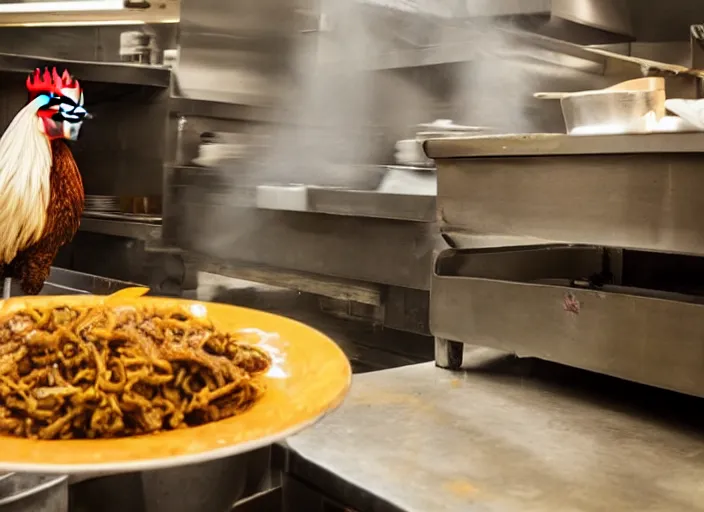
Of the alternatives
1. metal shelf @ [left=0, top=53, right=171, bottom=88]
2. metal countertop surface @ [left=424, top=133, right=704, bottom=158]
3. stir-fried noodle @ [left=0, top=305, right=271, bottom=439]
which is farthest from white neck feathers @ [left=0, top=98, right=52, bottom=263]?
metal countertop surface @ [left=424, top=133, right=704, bottom=158]

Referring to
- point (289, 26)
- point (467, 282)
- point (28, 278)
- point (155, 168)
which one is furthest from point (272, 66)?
point (467, 282)

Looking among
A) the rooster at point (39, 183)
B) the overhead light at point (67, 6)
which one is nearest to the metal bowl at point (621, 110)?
the rooster at point (39, 183)

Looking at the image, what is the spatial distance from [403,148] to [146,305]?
132 centimetres

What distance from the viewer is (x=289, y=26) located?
2.86m

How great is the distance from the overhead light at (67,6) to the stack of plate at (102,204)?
833 mm

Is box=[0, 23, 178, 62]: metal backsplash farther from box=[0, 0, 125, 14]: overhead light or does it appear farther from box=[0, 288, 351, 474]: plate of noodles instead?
box=[0, 288, 351, 474]: plate of noodles

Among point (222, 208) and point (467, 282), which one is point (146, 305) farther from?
point (222, 208)

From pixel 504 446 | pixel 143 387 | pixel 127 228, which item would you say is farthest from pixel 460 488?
pixel 127 228

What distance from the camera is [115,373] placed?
2.43ft

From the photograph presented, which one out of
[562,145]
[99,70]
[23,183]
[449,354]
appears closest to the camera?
[562,145]

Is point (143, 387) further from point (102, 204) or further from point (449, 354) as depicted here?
point (102, 204)

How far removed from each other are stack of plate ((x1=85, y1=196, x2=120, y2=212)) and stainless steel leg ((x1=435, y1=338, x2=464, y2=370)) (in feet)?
6.20

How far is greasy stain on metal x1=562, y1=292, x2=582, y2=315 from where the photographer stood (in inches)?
41.8

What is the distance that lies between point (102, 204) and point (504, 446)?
7.36ft
